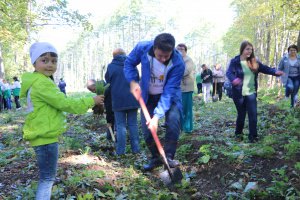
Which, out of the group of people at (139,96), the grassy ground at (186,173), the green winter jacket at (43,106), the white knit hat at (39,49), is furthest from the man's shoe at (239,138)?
the white knit hat at (39,49)

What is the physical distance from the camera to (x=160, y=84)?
4.59 metres

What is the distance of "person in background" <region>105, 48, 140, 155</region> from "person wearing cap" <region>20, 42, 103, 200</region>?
276 centimetres

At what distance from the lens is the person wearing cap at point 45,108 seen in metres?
2.95

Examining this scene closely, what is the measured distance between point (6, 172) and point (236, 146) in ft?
13.0

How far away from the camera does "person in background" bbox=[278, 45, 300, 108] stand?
9219 mm

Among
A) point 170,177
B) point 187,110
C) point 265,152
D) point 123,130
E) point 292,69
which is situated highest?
point 292,69

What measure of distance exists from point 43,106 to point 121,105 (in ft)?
9.63

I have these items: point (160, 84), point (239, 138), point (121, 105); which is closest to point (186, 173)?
point (160, 84)

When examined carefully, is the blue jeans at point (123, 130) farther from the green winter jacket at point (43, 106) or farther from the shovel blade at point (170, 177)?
the green winter jacket at point (43, 106)

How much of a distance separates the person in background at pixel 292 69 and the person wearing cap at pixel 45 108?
7.76 meters

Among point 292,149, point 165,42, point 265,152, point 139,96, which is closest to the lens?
point 165,42

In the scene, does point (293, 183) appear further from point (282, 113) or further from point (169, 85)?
point (282, 113)

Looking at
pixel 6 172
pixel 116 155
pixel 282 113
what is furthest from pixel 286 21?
pixel 6 172

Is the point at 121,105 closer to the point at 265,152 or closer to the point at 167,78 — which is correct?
the point at 167,78
